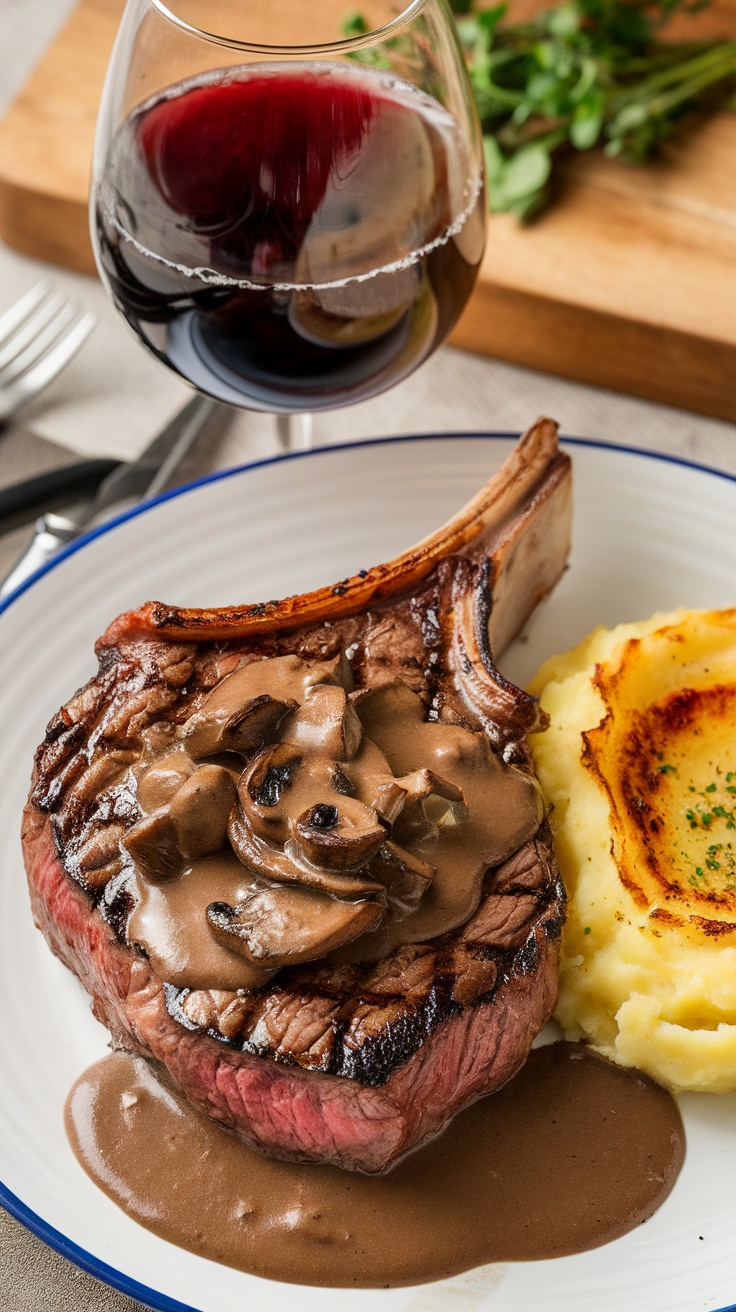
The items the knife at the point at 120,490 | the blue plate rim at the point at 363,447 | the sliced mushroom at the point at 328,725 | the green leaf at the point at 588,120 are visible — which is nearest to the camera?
the sliced mushroom at the point at 328,725

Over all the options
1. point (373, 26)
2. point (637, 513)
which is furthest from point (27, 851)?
point (373, 26)

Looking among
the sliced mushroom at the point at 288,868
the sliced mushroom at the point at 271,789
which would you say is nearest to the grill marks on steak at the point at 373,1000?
the sliced mushroom at the point at 288,868

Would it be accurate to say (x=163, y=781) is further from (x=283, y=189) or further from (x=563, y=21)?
(x=563, y=21)

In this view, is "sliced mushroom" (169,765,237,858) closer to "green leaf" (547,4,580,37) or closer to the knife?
the knife

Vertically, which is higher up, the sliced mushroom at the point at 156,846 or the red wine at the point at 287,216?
the red wine at the point at 287,216

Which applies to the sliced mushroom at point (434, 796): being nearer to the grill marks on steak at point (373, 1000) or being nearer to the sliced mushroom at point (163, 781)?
the grill marks on steak at point (373, 1000)

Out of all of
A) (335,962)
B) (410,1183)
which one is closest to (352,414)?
(335,962)

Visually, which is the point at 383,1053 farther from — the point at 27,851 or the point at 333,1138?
the point at 27,851
